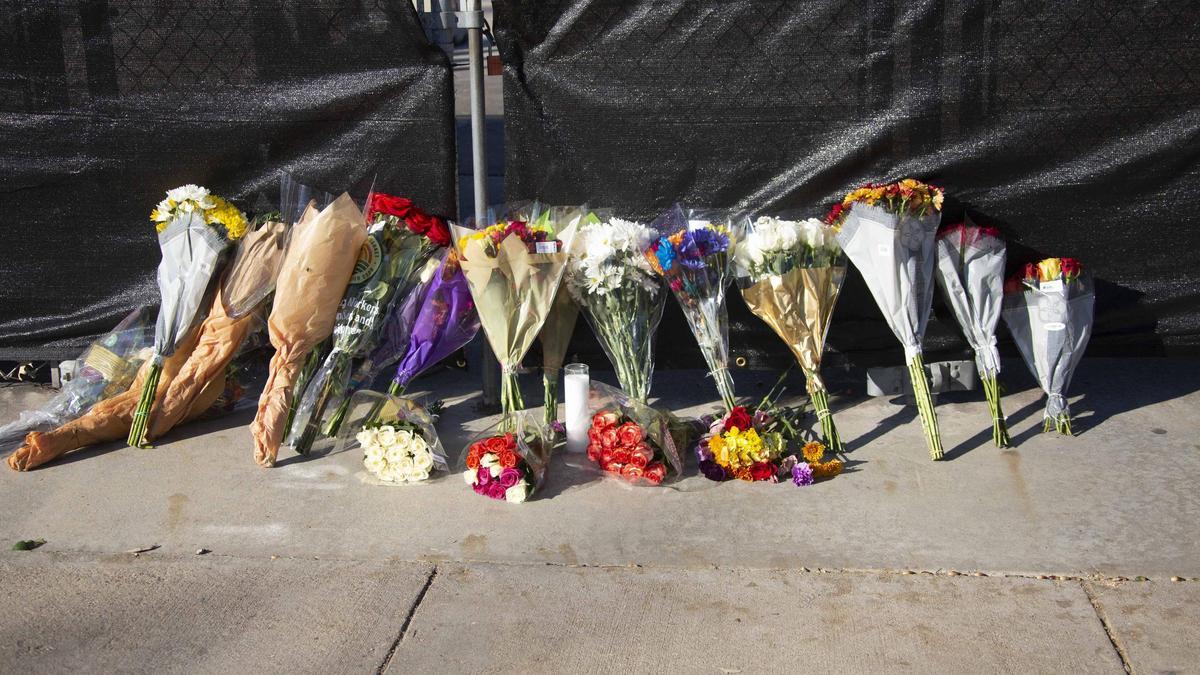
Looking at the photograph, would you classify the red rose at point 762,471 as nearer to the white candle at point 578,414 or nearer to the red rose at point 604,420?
the red rose at point 604,420

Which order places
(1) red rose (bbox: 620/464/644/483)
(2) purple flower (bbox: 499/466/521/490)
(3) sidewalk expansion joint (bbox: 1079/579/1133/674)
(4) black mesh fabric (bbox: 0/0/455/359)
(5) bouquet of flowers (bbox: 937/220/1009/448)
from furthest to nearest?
(4) black mesh fabric (bbox: 0/0/455/359) → (5) bouquet of flowers (bbox: 937/220/1009/448) → (1) red rose (bbox: 620/464/644/483) → (2) purple flower (bbox: 499/466/521/490) → (3) sidewalk expansion joint (bbox: 1079/579/1133/674)

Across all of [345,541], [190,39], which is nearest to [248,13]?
[190,39]

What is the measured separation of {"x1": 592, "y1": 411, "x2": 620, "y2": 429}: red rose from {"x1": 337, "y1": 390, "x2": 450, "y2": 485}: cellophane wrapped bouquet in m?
0.59

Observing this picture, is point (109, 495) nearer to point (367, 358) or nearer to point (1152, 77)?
point (367, 358)

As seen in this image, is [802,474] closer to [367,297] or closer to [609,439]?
[609,439]

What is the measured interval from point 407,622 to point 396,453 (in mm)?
1021

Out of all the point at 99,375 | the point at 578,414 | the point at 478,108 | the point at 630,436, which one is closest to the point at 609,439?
the point at 630,436

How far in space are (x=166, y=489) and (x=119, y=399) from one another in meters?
0.64

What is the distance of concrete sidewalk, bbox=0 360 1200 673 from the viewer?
335cm

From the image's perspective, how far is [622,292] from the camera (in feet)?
15.2

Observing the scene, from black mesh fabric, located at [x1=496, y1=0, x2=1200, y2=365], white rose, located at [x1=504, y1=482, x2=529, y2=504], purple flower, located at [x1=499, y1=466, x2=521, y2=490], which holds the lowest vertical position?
white rose, located at [x1=504, y1=482, x2=529, y2=504]

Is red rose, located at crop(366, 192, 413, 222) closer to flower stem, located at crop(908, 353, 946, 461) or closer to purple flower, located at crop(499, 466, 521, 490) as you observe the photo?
purple flower, located at crop(499, 466, 521, 490)

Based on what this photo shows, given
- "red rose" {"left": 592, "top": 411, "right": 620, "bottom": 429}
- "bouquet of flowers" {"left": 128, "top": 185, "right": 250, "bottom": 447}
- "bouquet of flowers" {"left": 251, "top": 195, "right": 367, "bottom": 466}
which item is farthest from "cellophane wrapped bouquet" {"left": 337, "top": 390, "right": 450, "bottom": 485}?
"bouquet of flowers" {"left": 128, "top": 185, "right": 250, "bottom": 447}

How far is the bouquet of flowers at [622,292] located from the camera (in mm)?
4574
